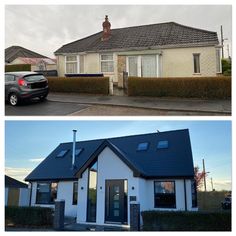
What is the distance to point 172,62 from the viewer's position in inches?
742

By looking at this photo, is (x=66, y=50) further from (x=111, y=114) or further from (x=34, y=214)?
(x=34, y=214)

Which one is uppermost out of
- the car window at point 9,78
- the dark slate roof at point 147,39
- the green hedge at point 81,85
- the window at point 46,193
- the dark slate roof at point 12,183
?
the dark slate roof at point 147,39

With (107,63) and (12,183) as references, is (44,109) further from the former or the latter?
(12,183)

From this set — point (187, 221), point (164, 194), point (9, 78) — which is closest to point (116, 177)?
point (164, 194)

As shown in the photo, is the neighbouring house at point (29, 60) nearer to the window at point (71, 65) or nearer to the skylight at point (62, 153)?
the window at point (71, 65)

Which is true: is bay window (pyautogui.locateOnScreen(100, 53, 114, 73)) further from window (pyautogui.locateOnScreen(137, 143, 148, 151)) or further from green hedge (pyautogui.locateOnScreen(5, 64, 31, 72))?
window (pyautogui.locateOnScreen(137, 143, 148, 151))

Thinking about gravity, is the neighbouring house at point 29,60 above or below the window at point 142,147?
above

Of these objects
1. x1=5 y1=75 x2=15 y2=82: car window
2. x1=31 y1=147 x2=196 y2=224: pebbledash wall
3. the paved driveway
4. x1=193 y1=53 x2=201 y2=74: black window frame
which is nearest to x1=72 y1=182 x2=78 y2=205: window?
x1=31 y1=147 x2=196 y2=224: pebbledash wall

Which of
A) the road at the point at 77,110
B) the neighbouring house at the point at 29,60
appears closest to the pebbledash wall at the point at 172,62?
the road at the point at 77,110

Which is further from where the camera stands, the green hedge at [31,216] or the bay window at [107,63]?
the bay window at [107,63]

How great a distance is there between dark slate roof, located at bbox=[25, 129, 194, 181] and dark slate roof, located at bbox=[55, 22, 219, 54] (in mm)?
6745

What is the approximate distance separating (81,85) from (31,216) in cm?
918

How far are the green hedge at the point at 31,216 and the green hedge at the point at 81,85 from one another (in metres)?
8.39

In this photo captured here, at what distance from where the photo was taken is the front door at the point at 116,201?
12477mm
